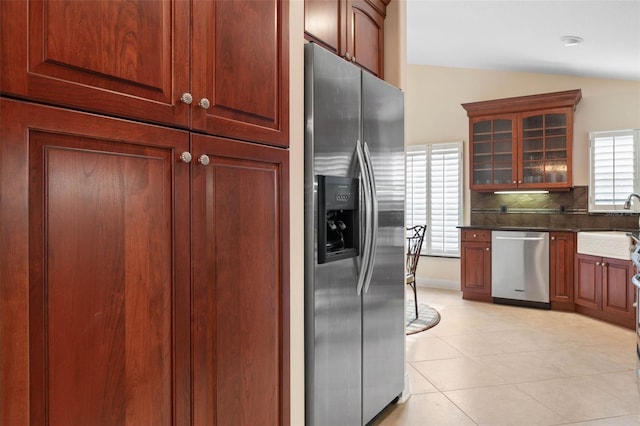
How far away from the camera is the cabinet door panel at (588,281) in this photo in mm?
4898

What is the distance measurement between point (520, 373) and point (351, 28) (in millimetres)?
2710

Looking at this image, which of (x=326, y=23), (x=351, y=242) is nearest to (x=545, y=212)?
(x=351, y=242)

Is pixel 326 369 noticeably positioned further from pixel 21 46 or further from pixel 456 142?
pixel 456 142

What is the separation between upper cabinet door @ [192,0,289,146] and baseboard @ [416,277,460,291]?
5.56 metres

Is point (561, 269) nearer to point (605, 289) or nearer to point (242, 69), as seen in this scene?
point (605, 289)

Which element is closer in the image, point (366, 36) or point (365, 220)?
point (365, 220)

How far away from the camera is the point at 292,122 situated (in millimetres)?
1864

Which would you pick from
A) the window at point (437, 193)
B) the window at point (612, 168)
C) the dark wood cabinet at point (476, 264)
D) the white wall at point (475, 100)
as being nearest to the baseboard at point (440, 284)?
the white wall at point (475, 100)

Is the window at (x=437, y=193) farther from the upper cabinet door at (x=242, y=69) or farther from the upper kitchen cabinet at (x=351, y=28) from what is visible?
the upper cabinet door at (x=242, y=69)

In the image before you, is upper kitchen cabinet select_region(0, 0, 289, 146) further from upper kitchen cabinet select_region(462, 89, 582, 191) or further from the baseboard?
the baseboard

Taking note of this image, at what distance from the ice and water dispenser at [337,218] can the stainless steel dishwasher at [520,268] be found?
3.98 m

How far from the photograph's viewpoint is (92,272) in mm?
1073

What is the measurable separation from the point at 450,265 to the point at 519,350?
279 cm

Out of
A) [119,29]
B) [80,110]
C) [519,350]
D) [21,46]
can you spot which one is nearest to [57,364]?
[80,110]
